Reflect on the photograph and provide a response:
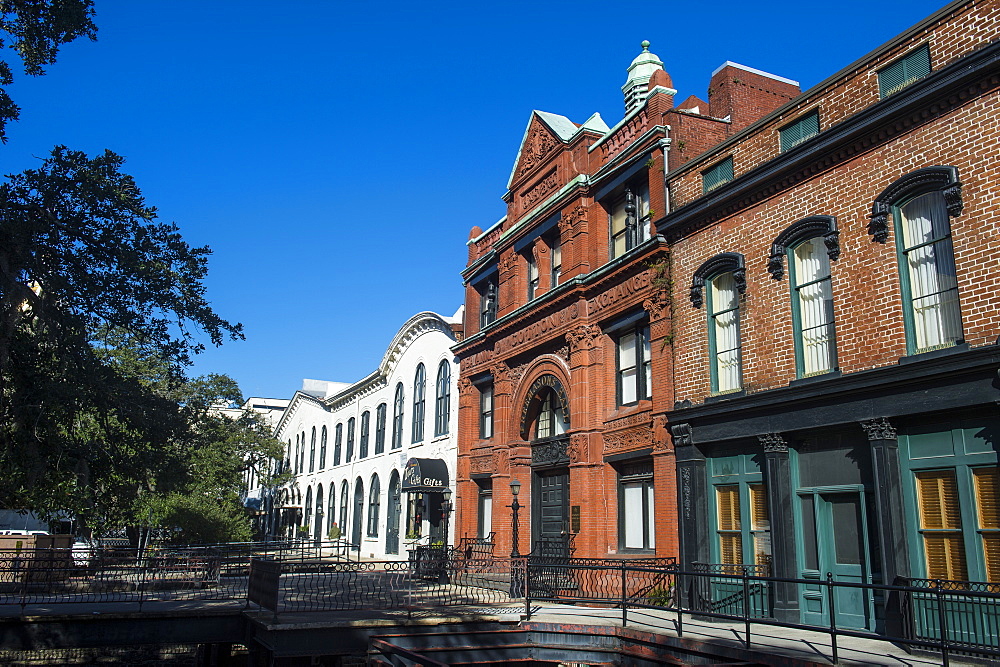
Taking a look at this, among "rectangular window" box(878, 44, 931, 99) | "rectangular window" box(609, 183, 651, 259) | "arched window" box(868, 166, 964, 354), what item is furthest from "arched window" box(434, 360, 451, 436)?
"rectangular window" box(878, 44, 931, 99)

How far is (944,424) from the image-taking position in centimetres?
1269

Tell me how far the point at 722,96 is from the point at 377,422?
26969 mm

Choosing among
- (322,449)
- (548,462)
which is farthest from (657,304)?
(322,449)

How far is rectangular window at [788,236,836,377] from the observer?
49.6 feet

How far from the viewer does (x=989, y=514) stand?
39.3 feet

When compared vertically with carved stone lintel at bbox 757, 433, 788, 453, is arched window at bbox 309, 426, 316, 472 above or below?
above

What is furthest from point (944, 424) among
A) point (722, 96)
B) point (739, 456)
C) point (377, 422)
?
point (377, 422)

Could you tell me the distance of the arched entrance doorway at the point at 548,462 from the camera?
23.4 m

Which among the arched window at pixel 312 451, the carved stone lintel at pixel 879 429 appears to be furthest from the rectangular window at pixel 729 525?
the arched window at pixel 312 451

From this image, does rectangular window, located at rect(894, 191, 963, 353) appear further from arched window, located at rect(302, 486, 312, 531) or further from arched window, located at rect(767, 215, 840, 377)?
arched window, located at rect(302, 486, 312, 531)

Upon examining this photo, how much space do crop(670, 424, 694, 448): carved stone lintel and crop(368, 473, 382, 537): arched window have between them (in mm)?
25153

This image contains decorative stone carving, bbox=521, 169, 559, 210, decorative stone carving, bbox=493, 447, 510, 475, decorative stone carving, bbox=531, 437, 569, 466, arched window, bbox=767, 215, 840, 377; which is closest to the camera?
arched window, bbox=767, 215, 840, 377

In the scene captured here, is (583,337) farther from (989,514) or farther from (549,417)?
(989,514)

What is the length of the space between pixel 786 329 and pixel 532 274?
1251 centimetres
